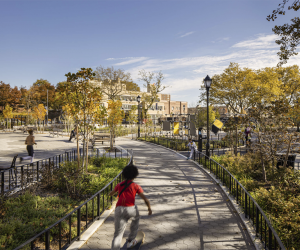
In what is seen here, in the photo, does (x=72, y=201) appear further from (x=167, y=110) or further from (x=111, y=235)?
(x=167, y=110)

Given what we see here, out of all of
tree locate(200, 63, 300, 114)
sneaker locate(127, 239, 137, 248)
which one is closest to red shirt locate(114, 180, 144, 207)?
sneaker locate(127, 239, 137, 248)

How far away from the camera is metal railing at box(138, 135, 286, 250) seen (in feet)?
13.2

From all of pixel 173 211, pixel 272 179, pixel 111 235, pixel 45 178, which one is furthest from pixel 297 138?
pixel 45 178

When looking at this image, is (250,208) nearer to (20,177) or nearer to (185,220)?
(185,220)

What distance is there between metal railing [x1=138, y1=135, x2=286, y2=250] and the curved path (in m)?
0.33

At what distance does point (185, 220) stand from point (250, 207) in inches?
79.6

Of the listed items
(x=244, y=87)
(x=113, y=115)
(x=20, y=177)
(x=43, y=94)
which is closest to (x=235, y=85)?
(x=244, y=87)

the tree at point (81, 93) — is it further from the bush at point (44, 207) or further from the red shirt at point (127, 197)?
the red shirt at point (127, 197)

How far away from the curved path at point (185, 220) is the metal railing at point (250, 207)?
1.07 feet

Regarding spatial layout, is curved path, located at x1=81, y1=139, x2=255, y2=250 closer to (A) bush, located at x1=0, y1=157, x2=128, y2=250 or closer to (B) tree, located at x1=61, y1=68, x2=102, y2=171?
(A) bush, located at x1=0, y1=157, x2=128, y2=250

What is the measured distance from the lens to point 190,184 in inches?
348

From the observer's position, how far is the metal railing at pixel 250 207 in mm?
4027

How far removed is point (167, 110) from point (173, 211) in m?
82.9

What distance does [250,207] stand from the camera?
6.26m
